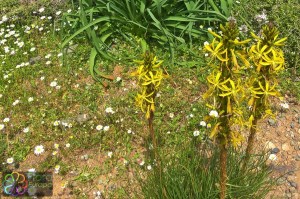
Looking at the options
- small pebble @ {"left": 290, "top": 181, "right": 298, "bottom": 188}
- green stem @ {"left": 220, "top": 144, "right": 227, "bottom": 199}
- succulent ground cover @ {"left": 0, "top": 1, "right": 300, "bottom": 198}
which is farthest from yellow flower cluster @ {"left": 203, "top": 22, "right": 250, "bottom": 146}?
small pebble @ {"left": 290, "top": 181, "right": 298, "bottom": 188}

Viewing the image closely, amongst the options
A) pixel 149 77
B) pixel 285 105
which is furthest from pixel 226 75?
pixel 285 105

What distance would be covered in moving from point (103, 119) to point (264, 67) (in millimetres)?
2229

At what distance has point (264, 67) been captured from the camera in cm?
174

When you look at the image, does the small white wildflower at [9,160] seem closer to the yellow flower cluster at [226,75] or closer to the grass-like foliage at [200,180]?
the grass-like foliage at [200,180]

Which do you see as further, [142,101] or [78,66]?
[78,66]

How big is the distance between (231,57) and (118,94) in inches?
98.3

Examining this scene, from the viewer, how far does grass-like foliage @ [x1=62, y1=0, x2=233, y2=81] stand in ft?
13.9

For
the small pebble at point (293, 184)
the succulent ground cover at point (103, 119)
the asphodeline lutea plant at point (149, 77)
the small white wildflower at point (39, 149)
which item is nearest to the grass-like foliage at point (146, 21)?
the succulent ground cover at point (103, 119)

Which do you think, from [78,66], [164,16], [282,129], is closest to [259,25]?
[164,16]

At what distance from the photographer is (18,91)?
4.17m

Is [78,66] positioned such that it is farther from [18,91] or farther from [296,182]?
[296,182]

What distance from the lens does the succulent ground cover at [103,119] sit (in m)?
3.29

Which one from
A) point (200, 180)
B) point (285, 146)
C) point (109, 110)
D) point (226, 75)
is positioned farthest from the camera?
point (109, 110)

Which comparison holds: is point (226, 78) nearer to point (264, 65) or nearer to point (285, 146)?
point (264, 65)
